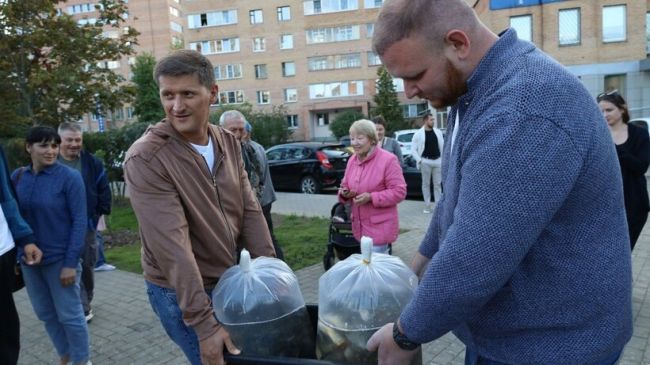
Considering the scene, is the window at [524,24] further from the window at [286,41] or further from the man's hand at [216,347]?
the man's hand at [216,347]

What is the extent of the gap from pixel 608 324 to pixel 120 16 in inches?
469

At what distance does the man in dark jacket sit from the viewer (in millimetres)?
2859

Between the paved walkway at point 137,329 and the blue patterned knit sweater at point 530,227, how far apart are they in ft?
8.39

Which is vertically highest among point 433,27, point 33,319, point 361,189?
point 433,27

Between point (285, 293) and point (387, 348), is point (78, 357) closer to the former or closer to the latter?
point (285, 293)

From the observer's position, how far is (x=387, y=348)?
153cm

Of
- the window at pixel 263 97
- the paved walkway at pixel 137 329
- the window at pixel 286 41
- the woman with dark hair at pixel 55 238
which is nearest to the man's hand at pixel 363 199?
the paved walkway at pixel 137 329

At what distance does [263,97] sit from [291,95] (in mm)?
3122

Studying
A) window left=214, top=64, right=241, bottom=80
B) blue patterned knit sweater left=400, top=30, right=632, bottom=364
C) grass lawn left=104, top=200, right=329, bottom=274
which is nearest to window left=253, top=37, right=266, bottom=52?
window left=214, top=64, right=241, bottom=80

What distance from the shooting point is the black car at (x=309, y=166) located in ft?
48.5

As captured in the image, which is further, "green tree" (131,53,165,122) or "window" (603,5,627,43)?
"green tree" (131,53,165,122)

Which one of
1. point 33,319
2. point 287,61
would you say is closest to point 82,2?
point 287,61

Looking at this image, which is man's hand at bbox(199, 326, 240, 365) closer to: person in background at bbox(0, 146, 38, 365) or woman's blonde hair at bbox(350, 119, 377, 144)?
person in background at bbox(0, 146, 38, 365)

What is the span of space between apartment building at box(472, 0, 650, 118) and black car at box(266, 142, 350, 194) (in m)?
16.3
